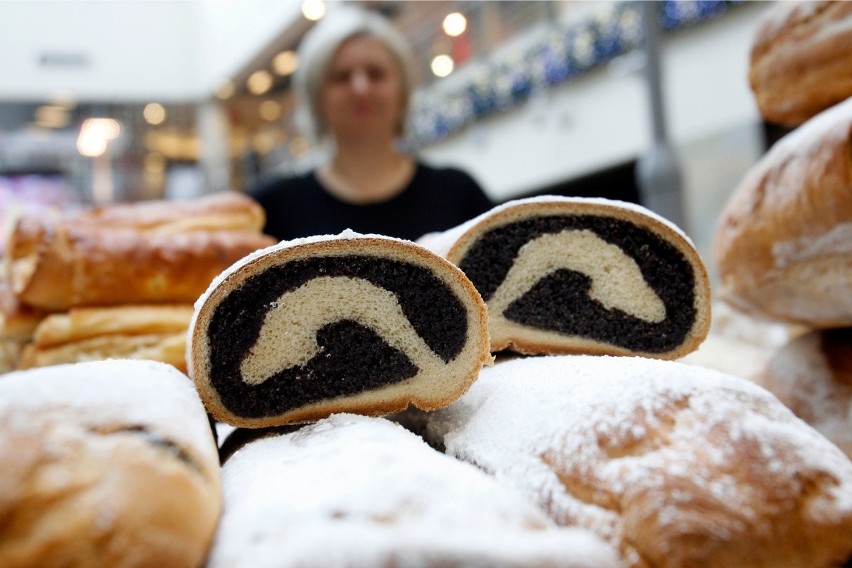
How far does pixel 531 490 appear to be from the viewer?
66cm

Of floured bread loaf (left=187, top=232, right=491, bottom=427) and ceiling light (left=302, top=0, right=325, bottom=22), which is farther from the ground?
ceiling light (left=302, top=0, right=325, bottom=22)

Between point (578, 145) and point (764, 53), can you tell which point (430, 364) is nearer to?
point (764, 53)

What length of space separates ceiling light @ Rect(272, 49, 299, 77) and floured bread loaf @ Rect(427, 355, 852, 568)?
8730 millimetres

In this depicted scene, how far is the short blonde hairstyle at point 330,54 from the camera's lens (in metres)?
2.48

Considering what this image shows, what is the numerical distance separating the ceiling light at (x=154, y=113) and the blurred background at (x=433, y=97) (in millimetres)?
37

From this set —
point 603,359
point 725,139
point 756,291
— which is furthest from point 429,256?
point 725,139

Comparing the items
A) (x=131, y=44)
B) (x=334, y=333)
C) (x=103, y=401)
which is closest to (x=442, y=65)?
(x=131, y=44)

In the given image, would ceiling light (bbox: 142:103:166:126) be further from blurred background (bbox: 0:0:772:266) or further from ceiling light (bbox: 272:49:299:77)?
ceiling light (bbox: 272:49:299:77)

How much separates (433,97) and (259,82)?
378 centimetres

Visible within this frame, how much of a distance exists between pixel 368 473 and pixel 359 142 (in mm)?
2135

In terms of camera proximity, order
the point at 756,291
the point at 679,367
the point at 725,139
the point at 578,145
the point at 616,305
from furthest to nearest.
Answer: the point at 578,145 → the point at 725,139 → the point at 756,291 → the point at 616,305 → the point at 679,367

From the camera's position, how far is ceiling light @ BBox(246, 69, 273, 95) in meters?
9.55

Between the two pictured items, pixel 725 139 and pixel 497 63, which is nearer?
pixel 725 139

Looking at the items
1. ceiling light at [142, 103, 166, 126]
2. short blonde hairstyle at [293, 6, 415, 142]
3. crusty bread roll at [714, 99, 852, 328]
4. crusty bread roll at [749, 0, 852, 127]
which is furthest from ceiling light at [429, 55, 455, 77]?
crusty bread roll at [714, 99, 852, 328]
